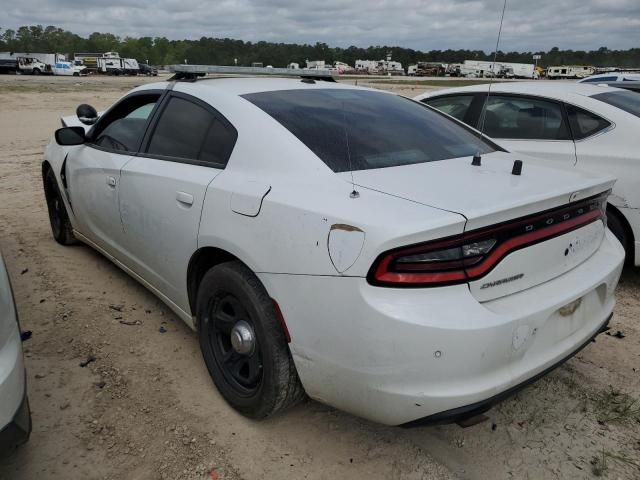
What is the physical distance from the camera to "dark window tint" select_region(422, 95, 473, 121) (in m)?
5.18

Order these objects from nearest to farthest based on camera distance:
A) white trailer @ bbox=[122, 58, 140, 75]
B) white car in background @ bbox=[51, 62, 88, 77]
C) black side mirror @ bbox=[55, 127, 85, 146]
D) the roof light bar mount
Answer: the roof light bar mount
black side mirror @ bbox=[55, 127, 85, 146]
white car in background @ bbox=[51, 62, 88, 77]
white trailer @ bbox=[122, 58, 140, 75]

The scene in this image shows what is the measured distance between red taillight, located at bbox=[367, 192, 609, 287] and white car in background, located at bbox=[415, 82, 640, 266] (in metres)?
2.03

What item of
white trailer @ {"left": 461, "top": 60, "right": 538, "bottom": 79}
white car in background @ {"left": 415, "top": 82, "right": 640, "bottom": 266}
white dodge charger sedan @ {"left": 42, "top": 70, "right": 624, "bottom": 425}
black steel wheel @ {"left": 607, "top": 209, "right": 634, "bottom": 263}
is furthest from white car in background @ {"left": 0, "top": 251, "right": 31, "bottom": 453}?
black steel wheel @ {"left": 607, "top": 209, "right": 634, "bottom": 263}

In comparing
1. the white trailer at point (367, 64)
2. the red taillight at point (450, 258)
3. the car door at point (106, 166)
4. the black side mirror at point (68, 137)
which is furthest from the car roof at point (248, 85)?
the white trailer at point (367, 64)

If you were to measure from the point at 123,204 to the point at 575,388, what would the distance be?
280 centimetres

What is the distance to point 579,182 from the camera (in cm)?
237

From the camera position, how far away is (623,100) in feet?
15.0

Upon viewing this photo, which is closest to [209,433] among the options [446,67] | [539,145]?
[539,145]

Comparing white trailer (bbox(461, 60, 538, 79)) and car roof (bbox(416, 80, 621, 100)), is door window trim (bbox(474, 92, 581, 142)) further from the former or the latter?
white trailer (bbox(461, 60, 538, 79))

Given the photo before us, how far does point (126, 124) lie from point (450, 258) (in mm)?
2645

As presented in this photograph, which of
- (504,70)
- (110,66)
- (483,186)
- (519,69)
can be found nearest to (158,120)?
(483,186)

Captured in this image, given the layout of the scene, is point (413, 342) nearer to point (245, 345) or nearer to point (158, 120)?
point (245, 345)

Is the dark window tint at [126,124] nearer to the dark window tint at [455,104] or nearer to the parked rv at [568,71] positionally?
the dark window tint at [455,104]

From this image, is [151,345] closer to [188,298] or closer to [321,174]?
[188,298]
